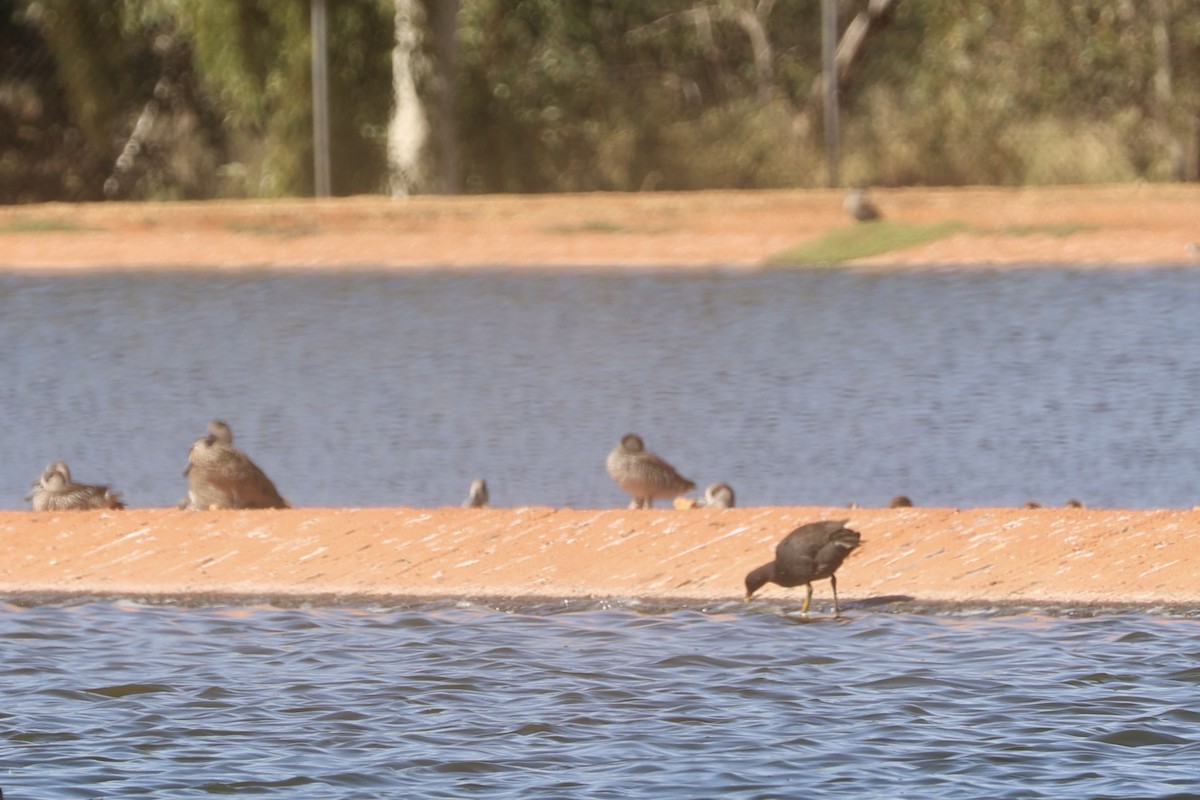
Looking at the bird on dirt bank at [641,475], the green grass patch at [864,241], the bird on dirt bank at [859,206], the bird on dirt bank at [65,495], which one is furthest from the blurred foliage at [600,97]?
the bird on dirt bank at [65,495]

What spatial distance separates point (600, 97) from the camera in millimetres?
36875

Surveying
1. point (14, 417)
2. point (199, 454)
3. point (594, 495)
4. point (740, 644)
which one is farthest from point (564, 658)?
point (14, 417)

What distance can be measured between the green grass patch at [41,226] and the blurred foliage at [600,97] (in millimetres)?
3688

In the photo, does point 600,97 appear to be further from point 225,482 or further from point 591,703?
point 591,703

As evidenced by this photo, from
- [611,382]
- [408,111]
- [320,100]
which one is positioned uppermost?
[408,111]

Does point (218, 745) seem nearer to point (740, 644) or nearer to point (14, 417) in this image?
point (740, 644)

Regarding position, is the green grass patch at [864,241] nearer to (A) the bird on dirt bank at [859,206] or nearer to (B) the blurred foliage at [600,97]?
(A) the bird on dirt bank at [859,206]

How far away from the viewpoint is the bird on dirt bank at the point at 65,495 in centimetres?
1300

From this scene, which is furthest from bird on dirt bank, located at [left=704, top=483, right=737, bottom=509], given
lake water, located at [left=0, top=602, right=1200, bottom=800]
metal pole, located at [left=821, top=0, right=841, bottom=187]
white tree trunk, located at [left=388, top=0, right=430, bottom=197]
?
white tree trunk, located at [left=388, top=0, right=430, bottom=197]

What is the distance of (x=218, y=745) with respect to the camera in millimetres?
8180

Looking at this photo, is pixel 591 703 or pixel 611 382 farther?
pixel 611 382

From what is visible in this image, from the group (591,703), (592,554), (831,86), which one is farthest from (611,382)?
(591,703)

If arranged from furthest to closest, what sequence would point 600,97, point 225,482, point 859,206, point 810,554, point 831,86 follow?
point 600,97
point 859,206
point 831,86
point 225,482
point 810,554

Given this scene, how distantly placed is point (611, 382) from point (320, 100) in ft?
31.5
